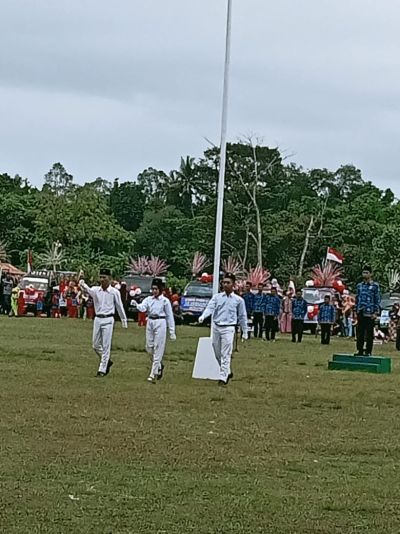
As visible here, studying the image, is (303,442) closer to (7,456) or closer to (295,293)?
(7,456)

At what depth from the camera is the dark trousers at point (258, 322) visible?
37219 mm

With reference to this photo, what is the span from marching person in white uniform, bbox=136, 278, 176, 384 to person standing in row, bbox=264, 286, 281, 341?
16.1 metres

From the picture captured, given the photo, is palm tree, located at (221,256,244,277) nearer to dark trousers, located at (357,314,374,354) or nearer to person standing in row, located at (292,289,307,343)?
person standing in row, located at (292,289,307,343)

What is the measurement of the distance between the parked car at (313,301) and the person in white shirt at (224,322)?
23.4 metres

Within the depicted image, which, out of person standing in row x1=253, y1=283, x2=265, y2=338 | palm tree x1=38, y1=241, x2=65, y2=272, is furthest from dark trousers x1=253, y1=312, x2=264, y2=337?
palm tree x1=38, y1=241, x2=65, y2=272

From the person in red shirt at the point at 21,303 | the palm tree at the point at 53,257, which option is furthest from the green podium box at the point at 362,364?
the palm tree at the point at 53,257

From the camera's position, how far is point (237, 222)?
82125 mm

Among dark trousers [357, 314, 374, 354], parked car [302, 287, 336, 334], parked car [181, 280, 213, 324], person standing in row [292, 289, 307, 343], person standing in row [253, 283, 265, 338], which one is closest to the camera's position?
dark trousers [357, 314, 374, 354]

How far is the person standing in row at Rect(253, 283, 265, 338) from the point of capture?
36.8 meters

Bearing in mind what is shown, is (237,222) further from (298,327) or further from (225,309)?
(225,309)

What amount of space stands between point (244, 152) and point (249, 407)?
7201cm

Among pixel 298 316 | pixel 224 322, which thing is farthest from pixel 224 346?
pixel 298 316

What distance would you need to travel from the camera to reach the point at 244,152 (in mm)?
87188

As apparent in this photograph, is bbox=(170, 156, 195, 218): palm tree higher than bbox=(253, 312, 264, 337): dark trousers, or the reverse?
bbox=(170, 156, 195, 218): palm tree
